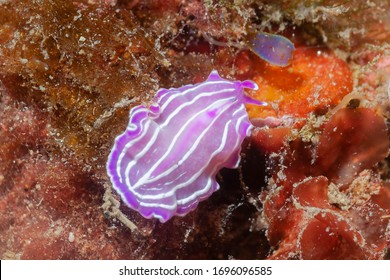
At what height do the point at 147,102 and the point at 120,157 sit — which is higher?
the point at 147,102

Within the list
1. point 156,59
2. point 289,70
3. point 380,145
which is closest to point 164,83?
point 156,59

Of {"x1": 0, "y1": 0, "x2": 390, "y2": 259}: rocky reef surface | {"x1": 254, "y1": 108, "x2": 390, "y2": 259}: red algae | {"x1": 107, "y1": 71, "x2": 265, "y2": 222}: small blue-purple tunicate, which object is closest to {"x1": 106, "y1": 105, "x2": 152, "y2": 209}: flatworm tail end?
{"x1": 107, "y1": 71, "x2": 265, "y2": 222}: small blue-purple tunicate

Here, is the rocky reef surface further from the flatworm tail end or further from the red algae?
the flatworm tail end

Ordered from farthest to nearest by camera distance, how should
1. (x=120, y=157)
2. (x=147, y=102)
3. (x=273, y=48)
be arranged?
1. (x=273, y=48)
2. (x=147, y=102)
3. (x=120, y=157)

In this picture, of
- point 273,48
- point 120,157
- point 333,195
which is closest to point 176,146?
point 120,157

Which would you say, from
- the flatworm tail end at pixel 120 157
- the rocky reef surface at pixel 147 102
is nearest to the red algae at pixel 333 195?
the rocky reef surface at pixel 147 102

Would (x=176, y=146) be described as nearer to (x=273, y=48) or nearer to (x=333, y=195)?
(x=273, y=48)
